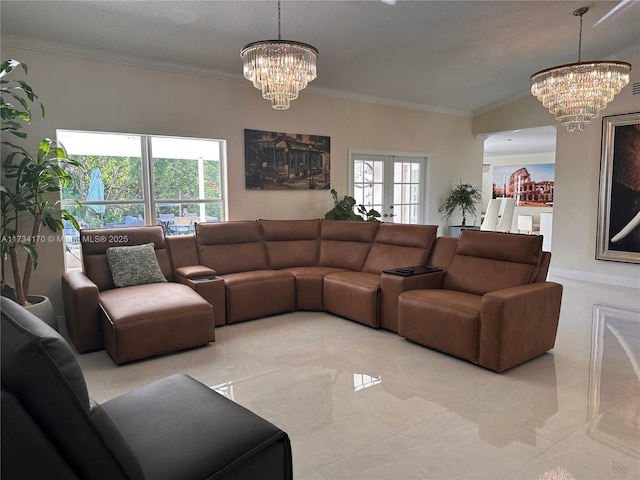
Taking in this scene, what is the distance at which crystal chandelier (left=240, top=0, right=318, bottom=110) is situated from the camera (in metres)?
3.05

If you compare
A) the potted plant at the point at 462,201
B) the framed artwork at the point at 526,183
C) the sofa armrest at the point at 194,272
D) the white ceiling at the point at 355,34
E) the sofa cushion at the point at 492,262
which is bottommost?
the sofa armrest at the point at 194,272

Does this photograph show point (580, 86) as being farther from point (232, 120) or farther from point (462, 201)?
point (232, 120)

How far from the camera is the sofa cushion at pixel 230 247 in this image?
4656mm

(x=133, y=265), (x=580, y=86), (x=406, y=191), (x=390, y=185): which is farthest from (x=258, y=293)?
(x=406, y=191)

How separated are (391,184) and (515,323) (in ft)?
13.8

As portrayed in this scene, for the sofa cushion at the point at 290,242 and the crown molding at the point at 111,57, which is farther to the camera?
the sofa cushion at the point at 290,242

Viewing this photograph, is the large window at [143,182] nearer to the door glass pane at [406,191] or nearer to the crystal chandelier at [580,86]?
the door glass pane at [406,191]

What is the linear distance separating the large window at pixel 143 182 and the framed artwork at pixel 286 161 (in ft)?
1.23

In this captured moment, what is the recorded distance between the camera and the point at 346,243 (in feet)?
16.6

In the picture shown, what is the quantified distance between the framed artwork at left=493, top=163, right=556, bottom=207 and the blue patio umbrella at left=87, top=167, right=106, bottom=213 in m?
11.0

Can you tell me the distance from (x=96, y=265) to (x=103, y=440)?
3303 millimetres

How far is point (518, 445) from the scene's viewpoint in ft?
7.21

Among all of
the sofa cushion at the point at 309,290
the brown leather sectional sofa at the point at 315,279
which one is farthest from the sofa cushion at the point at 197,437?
the sofa cushion at the point at 309,290

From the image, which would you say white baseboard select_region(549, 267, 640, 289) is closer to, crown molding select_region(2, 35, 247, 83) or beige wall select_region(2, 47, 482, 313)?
beige wall select_region(2, 47, 482, 313)
